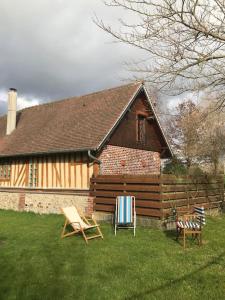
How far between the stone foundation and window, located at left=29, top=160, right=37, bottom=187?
44 cm

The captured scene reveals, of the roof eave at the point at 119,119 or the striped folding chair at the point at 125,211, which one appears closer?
the striped folding chair at the point at 125,211

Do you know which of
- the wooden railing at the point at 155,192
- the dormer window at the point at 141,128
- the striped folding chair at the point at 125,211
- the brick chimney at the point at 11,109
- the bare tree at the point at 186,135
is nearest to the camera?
the striped folding chair at the point at 125,211

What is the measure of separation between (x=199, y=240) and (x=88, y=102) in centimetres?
1124

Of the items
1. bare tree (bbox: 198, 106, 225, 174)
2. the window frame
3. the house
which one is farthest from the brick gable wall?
bare tree (bbox: 198, 106, 225, 174)

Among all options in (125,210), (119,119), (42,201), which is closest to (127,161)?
(119,119)

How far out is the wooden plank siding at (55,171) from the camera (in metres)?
13.5

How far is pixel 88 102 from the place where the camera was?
17797 millimetres

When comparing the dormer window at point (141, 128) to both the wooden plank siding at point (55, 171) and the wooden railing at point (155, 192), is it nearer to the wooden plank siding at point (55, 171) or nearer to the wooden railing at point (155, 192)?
the wooden plank siding at point (55, 171)

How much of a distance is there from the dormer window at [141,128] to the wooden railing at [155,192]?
434 cm

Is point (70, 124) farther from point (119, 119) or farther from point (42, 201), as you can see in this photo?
point (42, 201)

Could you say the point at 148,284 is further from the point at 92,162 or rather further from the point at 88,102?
the point at 88,102

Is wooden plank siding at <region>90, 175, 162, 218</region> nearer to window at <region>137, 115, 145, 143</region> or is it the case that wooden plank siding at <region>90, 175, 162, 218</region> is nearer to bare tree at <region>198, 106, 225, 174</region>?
window at <region>137, 115, 145, 143</region>

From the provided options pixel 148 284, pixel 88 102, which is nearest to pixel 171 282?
pixel 148 284

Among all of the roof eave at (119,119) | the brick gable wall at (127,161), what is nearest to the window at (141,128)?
the brick gable wall at (127,161)
